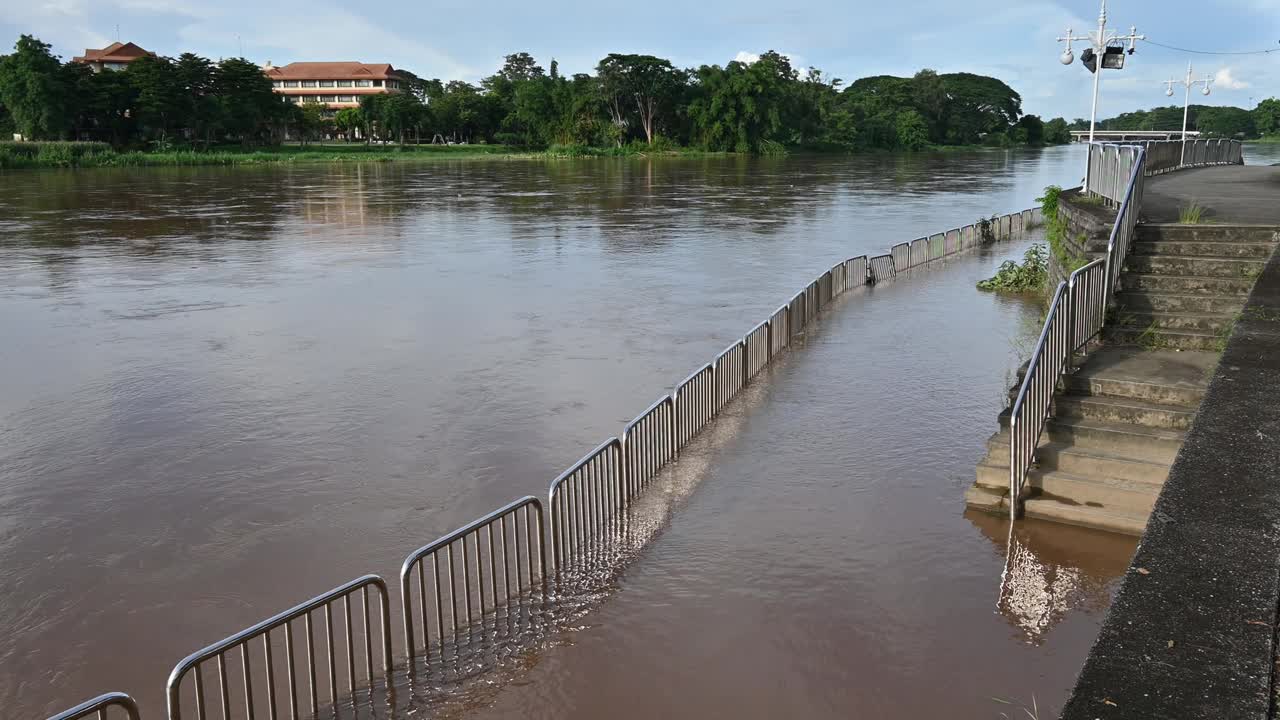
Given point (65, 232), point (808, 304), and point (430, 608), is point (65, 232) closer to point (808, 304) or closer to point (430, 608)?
point (808, 304)

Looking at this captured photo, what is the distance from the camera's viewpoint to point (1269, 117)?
117 meters

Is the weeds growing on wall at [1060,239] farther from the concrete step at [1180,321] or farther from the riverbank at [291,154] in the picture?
the riverbank at [291,154]

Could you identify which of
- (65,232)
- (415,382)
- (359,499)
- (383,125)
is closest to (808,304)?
(415,382)

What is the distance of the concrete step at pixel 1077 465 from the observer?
8.19 meters

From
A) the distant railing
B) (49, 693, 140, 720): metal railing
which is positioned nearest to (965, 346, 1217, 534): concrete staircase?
the distant railing

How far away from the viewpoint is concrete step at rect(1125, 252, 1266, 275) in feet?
34.1

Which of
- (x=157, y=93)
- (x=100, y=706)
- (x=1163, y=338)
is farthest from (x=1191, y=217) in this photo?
(x=157, y=93)

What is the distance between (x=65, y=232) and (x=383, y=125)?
276 feet

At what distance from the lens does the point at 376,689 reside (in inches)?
242

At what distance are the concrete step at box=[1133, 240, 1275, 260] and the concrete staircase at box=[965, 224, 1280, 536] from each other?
0.03ft

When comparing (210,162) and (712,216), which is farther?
(210,162)

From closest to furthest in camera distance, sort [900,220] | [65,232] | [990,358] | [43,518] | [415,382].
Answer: [43,518], [415,382], [990,358], [65,232], [900,220]

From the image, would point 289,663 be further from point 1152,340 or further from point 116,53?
point 116,53

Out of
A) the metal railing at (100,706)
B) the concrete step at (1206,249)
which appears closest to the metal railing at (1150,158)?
the concrete step at (1206,249)
